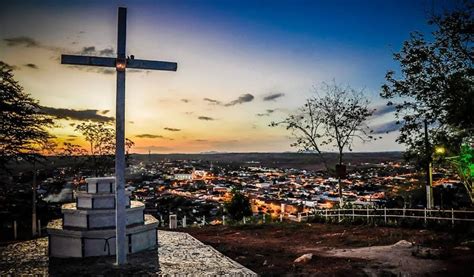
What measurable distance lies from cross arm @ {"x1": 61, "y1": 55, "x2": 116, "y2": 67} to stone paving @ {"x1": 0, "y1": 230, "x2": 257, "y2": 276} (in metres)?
5.52

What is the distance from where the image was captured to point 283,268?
11.5 metres

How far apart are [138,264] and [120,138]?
12.2ft

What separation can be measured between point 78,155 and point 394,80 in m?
28.2

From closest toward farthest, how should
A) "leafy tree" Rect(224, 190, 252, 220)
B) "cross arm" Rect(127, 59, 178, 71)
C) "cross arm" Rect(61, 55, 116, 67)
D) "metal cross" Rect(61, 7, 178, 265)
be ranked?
1. "cross arm" Rect(61, 55, 116, 67)
2. "metal cross" Rect(61, 7, 178, 265)
3. "cross arm" Rect(127, 59, 178, 71)
4. "leafy tree" Rect(224, 190, 252, 220)

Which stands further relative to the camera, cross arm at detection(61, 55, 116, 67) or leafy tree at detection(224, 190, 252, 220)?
leafy tree at detection(224, 190, 252, 220)

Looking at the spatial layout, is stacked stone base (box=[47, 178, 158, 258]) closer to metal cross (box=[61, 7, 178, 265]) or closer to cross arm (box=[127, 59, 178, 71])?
metal cross (box=[61, 7, 178, 265])

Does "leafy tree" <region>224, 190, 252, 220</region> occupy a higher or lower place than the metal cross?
lower

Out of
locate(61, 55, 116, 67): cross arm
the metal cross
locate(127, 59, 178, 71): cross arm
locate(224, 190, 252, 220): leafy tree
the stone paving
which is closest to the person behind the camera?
locate(61, 55, 116, 67): cross arm

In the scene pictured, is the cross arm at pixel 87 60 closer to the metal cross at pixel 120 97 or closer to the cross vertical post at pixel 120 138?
the metal cross at pixel 120 97

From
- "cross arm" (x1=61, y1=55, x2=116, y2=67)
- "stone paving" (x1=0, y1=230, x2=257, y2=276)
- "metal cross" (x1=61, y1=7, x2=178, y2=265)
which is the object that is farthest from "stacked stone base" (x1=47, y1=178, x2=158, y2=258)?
"cross arm" (x1=61, y1=55, x2=116, y2=67)


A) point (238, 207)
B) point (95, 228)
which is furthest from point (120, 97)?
point (238, 207)

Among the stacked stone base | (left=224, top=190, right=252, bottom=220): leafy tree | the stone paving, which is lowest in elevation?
(left=224, top=190, right=252, bottom=220): leafy tree

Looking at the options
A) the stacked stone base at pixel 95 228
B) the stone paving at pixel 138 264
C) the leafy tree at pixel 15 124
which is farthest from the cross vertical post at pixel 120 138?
the leafy tree at pixel 15 124

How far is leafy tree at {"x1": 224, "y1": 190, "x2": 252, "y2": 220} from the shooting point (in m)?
32.4
